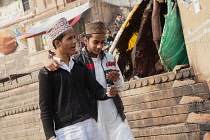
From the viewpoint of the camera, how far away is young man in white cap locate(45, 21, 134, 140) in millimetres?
3742

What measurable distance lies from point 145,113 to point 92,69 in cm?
221

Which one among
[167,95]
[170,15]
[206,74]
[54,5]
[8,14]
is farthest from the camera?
[8,14]

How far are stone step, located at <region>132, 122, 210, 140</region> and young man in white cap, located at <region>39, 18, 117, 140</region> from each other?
2206mm

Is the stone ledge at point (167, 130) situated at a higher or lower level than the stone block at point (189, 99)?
lower

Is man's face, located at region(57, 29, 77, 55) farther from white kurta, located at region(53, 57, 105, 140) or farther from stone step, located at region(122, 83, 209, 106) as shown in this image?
stone step, located at region(122, 83, 209, 106)

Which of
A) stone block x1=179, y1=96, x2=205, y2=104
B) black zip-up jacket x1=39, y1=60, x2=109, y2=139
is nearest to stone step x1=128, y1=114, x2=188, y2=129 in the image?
stone block x1=179, y1=96, x2=205, y2=104

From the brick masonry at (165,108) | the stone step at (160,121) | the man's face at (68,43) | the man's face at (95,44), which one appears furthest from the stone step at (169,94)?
the man's face at (68,43)

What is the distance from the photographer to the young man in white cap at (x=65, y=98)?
283 centimetres

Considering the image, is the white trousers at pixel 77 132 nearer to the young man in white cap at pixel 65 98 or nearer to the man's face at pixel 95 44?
the young man in white cap at pixel 65 98

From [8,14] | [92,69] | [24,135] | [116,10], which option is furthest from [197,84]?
[8,14]

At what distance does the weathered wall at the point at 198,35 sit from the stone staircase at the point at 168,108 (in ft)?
0.75

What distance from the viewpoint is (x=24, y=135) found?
8.42 meters

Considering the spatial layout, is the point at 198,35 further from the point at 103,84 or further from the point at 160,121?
the point at 103,84

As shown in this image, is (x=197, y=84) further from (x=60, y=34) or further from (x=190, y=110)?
(x=60, y=34)
